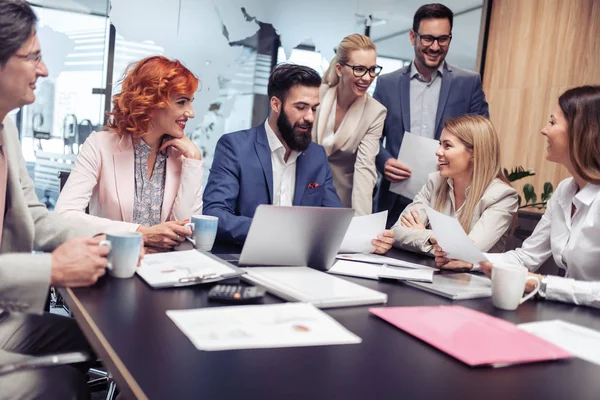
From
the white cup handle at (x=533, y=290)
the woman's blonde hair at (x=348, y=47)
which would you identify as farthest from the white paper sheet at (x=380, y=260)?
the woman's blonde hair at (x=348, y=47)

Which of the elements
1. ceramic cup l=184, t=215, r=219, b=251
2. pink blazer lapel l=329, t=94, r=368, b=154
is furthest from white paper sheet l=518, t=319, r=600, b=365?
pink blazer lapel l=329, t=94, r=368, b=154

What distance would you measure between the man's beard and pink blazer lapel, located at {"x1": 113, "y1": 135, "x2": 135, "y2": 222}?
69cm

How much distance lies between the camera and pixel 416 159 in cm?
303

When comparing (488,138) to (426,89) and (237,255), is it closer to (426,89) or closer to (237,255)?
(426,89)

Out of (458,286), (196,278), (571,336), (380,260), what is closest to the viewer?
(571,336)

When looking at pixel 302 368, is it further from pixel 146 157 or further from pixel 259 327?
pixel 146 157

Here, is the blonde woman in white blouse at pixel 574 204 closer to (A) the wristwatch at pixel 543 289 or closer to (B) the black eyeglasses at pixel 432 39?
(A) the wristwatch at pixel 543 289

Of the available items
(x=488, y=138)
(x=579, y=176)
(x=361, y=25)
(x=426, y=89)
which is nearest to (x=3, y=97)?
(x=579, y=176)

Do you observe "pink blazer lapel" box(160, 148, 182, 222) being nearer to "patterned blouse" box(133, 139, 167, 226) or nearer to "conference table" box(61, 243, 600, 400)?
"patterned blouse" box(133, 139, 167, 226)

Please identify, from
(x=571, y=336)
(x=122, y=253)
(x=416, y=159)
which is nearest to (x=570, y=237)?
(x=571, y=336)

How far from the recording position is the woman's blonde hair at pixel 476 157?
8.69ft

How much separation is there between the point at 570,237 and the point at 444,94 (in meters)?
1.59

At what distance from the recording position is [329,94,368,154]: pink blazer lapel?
314cm

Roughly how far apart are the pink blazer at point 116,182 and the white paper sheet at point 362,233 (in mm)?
726
